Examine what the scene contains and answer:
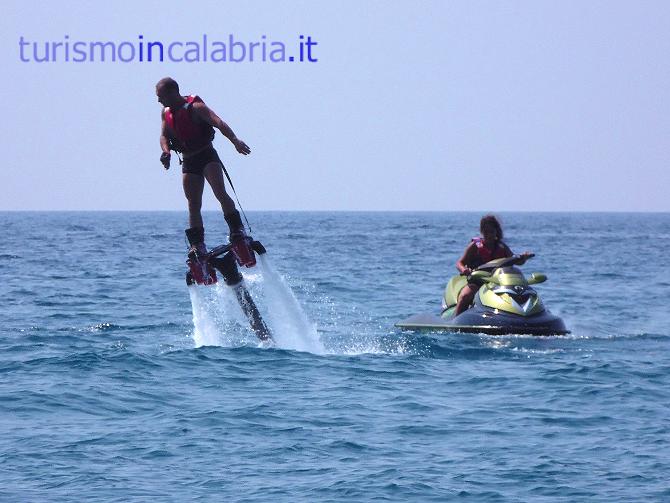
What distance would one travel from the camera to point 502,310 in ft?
57.4

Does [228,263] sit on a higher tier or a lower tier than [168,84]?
lower

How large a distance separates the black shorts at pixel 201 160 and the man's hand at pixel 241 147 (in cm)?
105

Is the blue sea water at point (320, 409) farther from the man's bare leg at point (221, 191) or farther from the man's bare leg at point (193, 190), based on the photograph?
the man's bare leg at point (193, 190)

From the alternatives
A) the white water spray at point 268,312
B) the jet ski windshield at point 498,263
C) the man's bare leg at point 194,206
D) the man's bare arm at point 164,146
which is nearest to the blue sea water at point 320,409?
the white water spray at point 268,312

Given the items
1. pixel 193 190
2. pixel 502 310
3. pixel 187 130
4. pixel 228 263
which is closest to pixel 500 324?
pixel 502 310

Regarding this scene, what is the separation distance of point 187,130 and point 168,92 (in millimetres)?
477

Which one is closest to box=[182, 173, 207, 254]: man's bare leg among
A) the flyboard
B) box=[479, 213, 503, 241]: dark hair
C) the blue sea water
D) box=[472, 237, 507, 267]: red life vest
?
the flyboard

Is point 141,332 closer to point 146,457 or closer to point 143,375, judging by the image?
point 143,375

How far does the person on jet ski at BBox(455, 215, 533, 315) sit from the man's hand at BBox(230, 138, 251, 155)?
5865 mm

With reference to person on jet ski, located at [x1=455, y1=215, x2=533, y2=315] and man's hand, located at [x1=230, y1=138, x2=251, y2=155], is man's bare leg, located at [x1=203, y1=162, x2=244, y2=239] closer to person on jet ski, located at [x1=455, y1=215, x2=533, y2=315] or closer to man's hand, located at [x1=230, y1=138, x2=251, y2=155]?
man's hand, located at [x1=230, y1=138, x2=251, y2=155]

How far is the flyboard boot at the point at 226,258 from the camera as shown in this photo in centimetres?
1427

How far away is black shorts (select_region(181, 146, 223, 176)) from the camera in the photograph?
14102 millimetres

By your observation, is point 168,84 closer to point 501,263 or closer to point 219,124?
point 219,124

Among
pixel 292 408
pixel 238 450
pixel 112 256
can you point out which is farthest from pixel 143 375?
pixel 112 256
